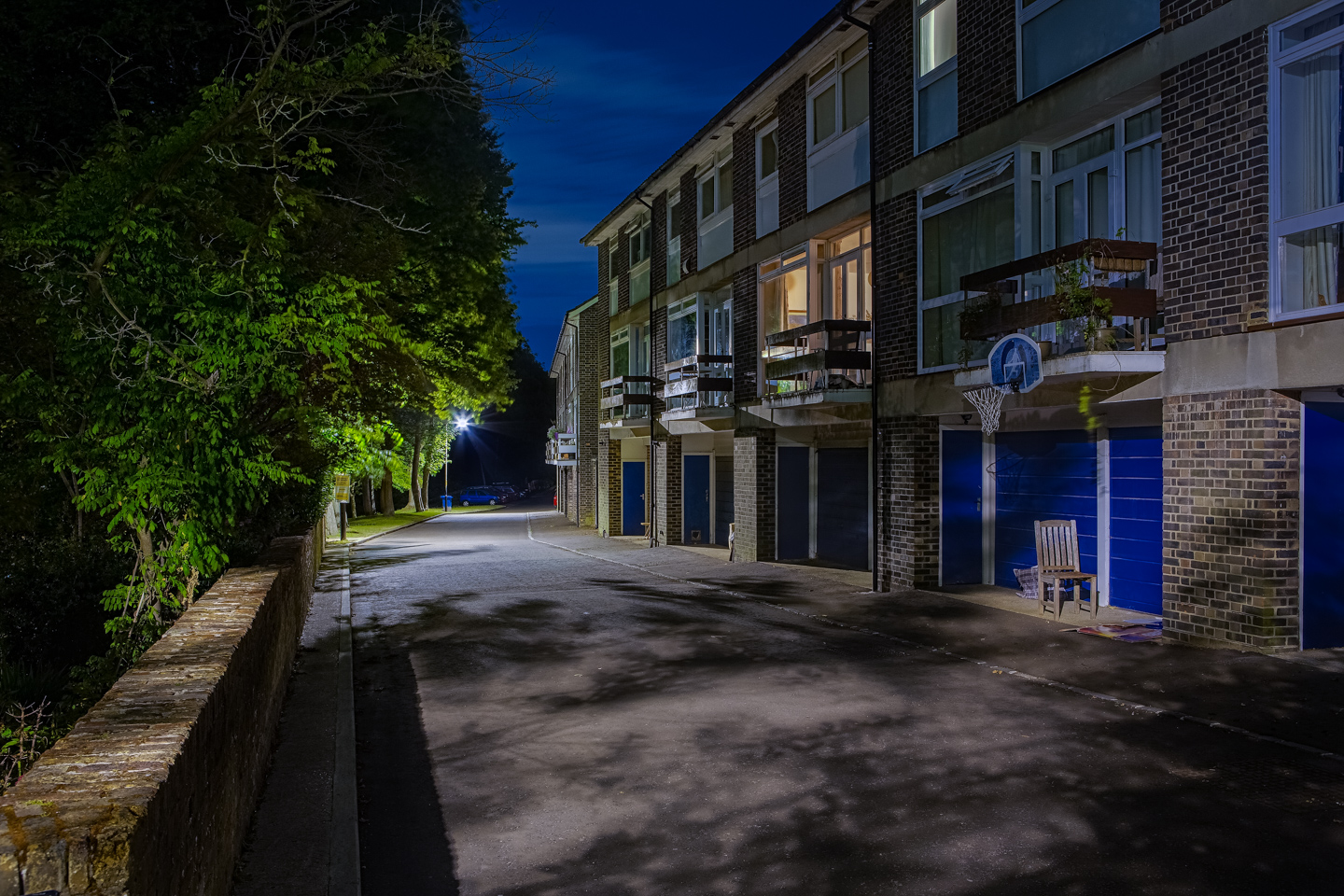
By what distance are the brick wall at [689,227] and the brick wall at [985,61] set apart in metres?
11.1

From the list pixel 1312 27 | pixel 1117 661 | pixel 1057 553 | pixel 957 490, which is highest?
pixel 1312 27

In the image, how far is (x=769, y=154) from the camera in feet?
67.8

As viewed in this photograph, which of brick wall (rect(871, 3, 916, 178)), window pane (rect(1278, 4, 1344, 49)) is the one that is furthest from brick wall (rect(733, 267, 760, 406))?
window pane (rect(1278, 4, 1344, 49))

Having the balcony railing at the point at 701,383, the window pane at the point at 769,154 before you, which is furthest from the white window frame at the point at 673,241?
the window pane at the point at 769,154

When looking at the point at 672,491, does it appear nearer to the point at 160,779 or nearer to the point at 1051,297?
the point at 1051,297

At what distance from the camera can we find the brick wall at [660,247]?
2725cm

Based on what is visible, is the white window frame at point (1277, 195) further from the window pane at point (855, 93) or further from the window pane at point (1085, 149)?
the window pane at point (855, 93)

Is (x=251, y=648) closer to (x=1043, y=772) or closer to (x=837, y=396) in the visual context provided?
(x=1043, y=772)

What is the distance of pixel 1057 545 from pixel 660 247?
17.1m

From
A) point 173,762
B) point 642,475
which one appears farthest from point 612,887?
point 642,475

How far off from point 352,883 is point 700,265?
2060 cm

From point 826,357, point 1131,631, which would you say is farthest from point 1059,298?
point 826,357

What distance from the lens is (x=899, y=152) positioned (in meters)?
15.5

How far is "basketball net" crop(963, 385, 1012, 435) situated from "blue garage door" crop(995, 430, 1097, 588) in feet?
3.81
